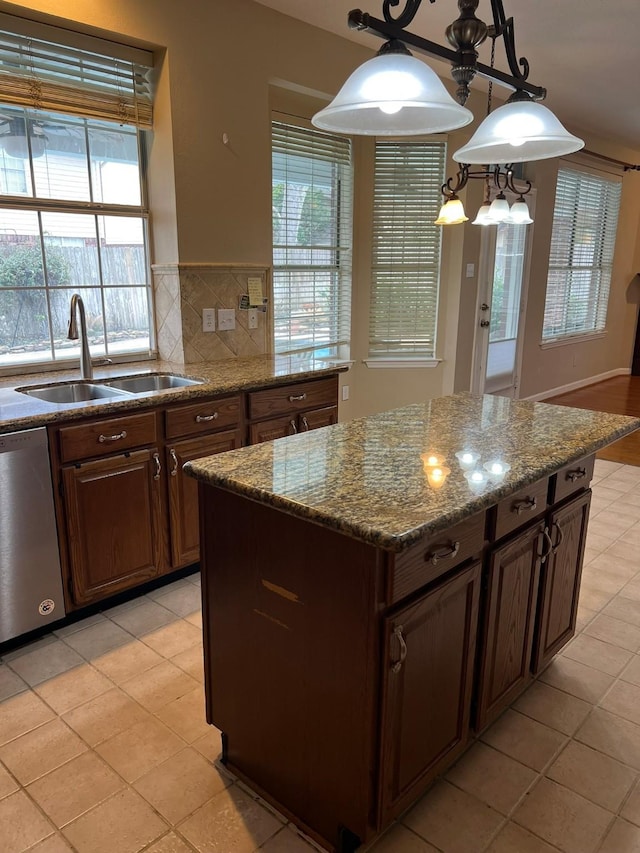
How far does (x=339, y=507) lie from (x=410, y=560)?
0.20m

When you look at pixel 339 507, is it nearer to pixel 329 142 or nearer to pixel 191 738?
pixel 191 738

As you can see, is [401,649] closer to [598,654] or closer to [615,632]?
[598,654]

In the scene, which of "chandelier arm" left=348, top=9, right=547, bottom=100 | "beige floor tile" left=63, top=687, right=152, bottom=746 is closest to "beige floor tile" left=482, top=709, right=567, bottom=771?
"beige floor tile" left=63, top=687, right=152, bottom=746

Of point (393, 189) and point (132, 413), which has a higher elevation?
point (393, 189)

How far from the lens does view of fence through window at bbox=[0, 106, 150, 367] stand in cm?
287

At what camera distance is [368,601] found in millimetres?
1297

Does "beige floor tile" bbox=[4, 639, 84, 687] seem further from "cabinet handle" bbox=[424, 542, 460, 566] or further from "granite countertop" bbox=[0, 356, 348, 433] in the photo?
"cabinet handle" bbox=[424, 542, 460, 566]

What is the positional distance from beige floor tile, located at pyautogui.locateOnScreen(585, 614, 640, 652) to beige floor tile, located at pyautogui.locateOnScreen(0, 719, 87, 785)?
2005 mm

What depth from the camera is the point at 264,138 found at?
3.61 m

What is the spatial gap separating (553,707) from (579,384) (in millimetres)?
6230

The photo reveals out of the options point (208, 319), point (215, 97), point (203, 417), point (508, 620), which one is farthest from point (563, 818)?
point (215, 97)

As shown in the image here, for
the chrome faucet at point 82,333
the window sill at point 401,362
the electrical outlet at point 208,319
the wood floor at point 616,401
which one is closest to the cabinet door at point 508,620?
the chrome faucet at point 82,333

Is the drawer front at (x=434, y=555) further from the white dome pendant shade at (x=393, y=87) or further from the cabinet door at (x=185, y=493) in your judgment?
the cabinet door at (x=185, y=493)

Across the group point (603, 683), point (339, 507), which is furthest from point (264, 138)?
point (603, 683)
